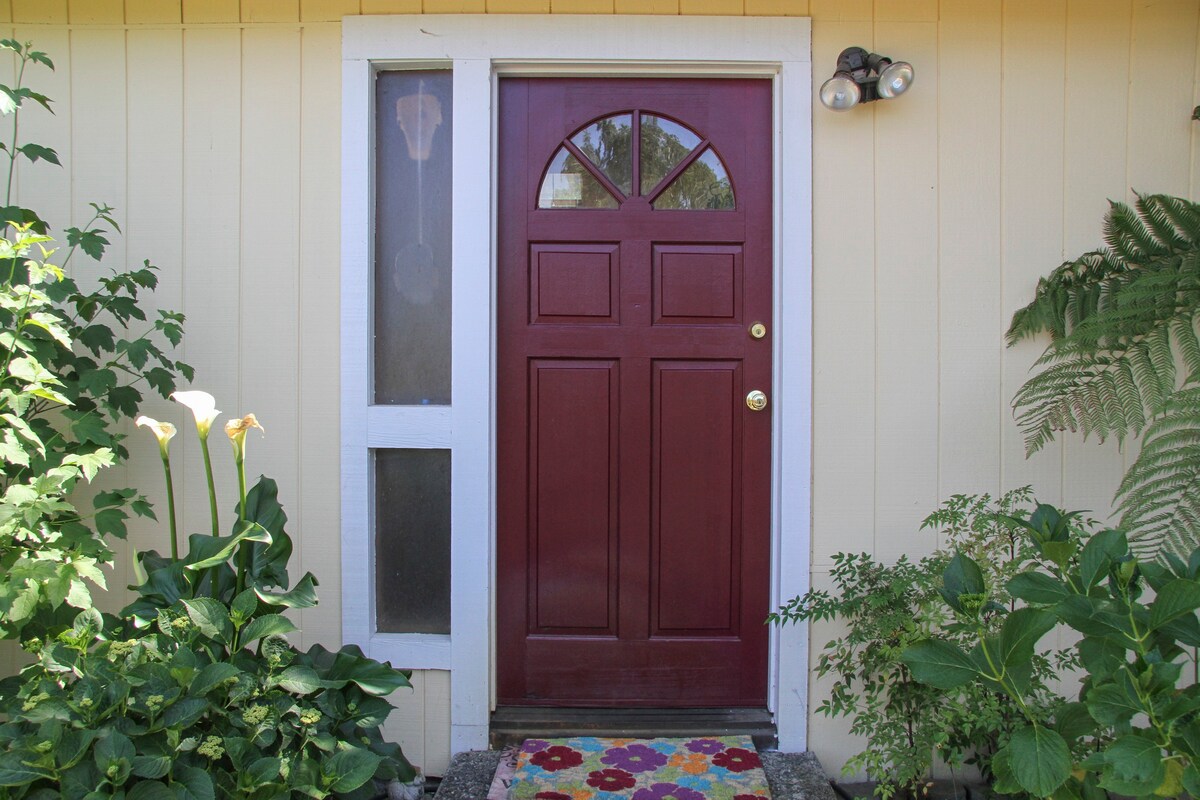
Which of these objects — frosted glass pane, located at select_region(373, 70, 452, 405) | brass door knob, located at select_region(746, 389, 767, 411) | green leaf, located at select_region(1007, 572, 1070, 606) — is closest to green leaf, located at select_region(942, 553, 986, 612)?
green leaf, located at select_region(1007, 572, 1070, 606)

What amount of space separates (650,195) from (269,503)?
4.80 ft

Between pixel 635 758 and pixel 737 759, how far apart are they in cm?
29

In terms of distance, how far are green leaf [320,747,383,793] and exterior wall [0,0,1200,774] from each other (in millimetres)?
670

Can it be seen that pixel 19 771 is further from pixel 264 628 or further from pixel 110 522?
pixel 110 522

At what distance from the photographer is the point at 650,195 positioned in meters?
2.64

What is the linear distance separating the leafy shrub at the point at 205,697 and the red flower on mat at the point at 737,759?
2.90 feet

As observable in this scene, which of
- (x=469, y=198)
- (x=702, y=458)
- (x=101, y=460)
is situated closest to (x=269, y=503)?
(x=101, y=460)

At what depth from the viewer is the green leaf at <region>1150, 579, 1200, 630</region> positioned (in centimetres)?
121

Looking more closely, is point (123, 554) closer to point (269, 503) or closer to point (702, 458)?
point (269, 503)

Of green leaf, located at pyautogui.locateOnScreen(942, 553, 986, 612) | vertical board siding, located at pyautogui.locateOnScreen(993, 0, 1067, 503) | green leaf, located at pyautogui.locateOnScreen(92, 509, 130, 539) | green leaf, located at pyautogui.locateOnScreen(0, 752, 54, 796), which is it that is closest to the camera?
green leaf, located at pyautogui.locateOnScreen(942, 553, 986, 612)

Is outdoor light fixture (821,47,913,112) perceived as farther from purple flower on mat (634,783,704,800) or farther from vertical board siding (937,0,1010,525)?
purple flower on mat (634,783,704,800)

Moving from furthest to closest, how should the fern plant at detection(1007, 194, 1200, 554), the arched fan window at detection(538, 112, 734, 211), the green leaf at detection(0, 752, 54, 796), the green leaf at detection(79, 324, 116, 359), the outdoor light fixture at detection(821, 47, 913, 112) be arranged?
the arched fan window at detection(538, 112, 734, 211)
the outdoor light fixture at detection(821, 47, 913, 112)
the green leaf at detection(79, 324, 116, 359)
the fern plant at detection(1007, 194, 1200, 554)
the green leaf at detection(0, 752, 54, 796)

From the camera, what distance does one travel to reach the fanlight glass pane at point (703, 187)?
2.65 metres

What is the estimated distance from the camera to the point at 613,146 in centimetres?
266
